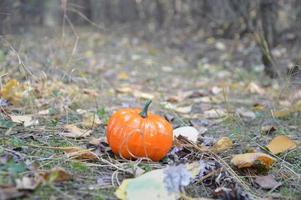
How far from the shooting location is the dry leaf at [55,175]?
1.58 metres

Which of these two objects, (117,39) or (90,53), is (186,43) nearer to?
(117,39)

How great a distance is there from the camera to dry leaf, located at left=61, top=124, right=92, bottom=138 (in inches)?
95.3

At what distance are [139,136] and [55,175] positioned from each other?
0.57 metres

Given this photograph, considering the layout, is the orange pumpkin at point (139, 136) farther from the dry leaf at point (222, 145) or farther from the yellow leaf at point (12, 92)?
the yellow leaf at point (12, 92)

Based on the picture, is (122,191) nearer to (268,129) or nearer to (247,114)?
(268,129)

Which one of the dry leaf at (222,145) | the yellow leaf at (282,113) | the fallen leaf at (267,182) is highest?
the dry leaf at (222,145)

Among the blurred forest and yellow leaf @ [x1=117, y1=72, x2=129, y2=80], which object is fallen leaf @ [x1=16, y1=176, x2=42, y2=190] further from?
yellow leaf @ [x1=117, y1=72, x2=129, y2=80]

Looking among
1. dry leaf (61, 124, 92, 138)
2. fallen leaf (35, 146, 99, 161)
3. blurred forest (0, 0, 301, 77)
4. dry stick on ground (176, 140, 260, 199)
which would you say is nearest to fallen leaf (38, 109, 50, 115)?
dry leaf (61, 124, 92, 138)

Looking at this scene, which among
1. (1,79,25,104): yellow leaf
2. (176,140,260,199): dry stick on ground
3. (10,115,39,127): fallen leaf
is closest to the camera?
(176,140,260,199): dry stick on ground

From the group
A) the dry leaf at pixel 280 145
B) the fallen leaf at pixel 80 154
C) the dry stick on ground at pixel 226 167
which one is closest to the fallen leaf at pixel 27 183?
the fallen leaf at pixel 80 154

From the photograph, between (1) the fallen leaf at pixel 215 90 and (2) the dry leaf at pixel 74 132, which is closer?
(2) the dry leaf at pixel 74 132

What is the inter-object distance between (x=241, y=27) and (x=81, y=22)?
172 inches

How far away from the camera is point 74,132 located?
8.04ft

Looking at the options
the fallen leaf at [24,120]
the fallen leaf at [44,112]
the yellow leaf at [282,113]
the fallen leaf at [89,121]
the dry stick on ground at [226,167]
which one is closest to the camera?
the dry stick on ground at [226,167]
